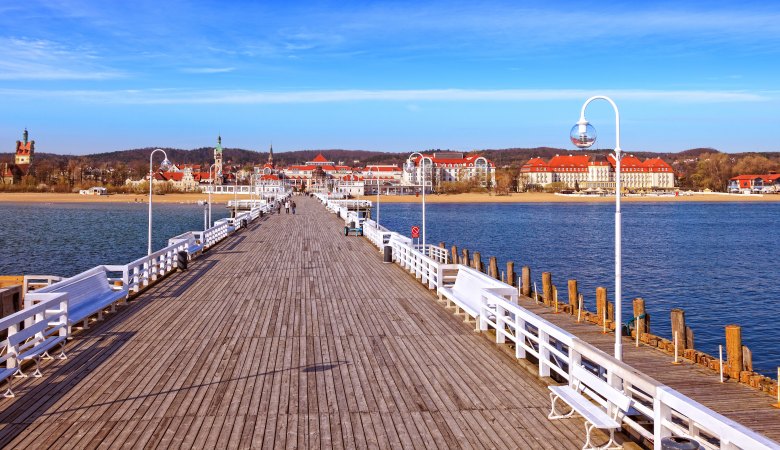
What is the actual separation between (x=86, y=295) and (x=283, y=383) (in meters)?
6.02

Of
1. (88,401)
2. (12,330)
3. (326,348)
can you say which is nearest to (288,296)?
(326,348)

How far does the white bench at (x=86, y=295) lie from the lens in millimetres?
12068

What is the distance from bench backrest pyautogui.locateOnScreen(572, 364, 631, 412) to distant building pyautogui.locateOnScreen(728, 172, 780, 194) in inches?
7839

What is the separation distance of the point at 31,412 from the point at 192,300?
330 inches

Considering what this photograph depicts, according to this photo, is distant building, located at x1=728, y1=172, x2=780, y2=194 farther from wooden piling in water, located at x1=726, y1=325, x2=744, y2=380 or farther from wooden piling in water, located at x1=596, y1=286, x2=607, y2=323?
wooden piling in water, located at x1=726, y1=325, x2=744, y2=380

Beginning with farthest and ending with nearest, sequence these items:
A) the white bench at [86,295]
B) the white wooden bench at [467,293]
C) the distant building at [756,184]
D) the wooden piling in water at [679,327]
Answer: the distant building at [756,184] → the wooden piling in water at [679,327] → the white wooden bench at [467,293] → the white bench at [86,295]

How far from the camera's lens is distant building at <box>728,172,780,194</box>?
184462 mm

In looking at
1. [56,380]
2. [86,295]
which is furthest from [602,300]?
[56,380]

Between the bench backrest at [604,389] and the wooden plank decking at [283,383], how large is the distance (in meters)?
0.56

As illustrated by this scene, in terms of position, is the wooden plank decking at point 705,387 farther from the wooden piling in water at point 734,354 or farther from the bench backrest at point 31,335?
the bench backrest at point 31,335

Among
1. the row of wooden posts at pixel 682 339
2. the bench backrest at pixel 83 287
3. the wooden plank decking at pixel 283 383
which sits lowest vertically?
the row of wooden posts at pixel 682 339

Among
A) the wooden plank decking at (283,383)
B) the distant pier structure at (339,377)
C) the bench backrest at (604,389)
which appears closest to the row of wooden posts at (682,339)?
the distant pier structure at (339,377)

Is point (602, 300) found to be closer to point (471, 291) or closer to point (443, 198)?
point (471, 291)

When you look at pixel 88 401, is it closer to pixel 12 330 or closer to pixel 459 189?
pixel 12 330
